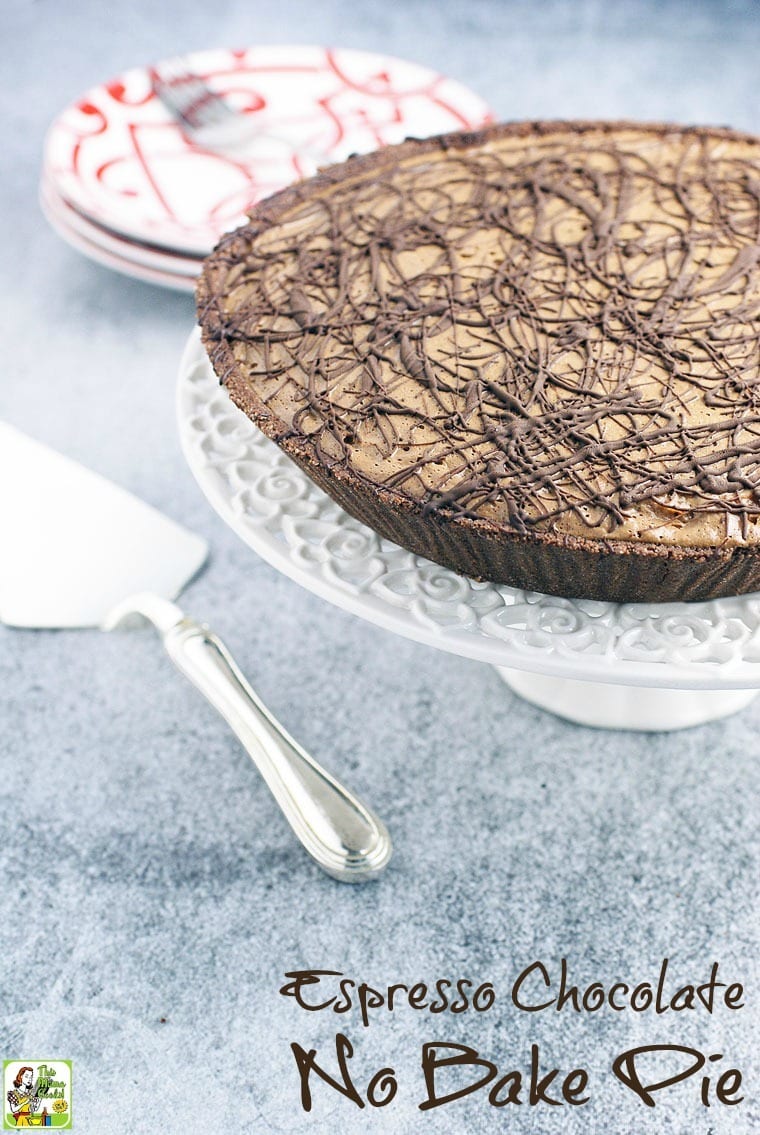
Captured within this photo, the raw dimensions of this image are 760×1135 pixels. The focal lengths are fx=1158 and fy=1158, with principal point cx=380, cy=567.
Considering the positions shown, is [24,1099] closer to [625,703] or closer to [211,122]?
[625,703]

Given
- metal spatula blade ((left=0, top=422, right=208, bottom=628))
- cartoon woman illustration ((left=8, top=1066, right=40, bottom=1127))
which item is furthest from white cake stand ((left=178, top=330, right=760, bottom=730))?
cartoon woman illustration ((left=8, top=1066, right=40, bottom=1127))

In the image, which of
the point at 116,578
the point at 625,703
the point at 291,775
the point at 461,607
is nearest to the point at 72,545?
the point at 116,578

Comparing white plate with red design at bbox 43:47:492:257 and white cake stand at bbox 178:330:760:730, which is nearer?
white cake stand at bbox 178:330:760:730

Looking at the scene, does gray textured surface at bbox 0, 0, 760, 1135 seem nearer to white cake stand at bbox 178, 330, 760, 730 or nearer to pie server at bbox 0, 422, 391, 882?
pie server at bbox 0, 422, 391, 882

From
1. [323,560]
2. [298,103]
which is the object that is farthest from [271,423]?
[298,103]

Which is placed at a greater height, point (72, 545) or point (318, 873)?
point (72, 545)

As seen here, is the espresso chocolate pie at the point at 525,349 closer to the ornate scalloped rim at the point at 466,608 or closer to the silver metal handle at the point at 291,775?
the ornate scalloped rim at the point at 466,608

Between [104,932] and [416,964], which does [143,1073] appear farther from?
[416,964]
